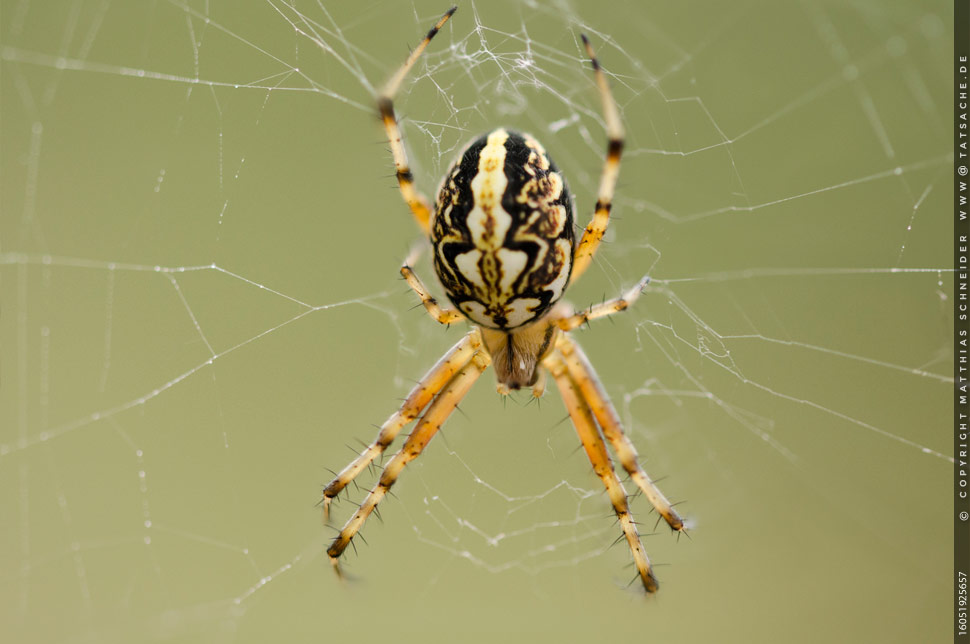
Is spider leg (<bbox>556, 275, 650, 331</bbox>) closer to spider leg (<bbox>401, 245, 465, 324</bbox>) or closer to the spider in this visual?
the spider

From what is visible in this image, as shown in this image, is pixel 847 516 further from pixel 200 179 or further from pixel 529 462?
pixel 200 179

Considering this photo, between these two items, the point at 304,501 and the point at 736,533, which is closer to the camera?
the point at 304,501

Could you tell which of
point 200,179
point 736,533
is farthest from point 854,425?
point 200,179

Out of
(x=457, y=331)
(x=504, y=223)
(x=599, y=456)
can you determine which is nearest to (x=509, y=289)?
(x=504, y=223)

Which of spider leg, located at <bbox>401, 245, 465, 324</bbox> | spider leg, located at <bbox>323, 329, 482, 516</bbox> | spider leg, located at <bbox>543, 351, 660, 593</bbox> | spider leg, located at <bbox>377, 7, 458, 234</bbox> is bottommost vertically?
spider leg, located at <bbox>543, 351, 660, 593</bbox>

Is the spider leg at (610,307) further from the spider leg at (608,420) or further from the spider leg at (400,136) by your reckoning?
the spider leg at (400,136)

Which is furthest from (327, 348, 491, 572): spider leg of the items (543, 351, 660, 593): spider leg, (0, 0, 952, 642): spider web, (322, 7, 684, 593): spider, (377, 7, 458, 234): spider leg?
(377, 7, 458, 234): spider leg
